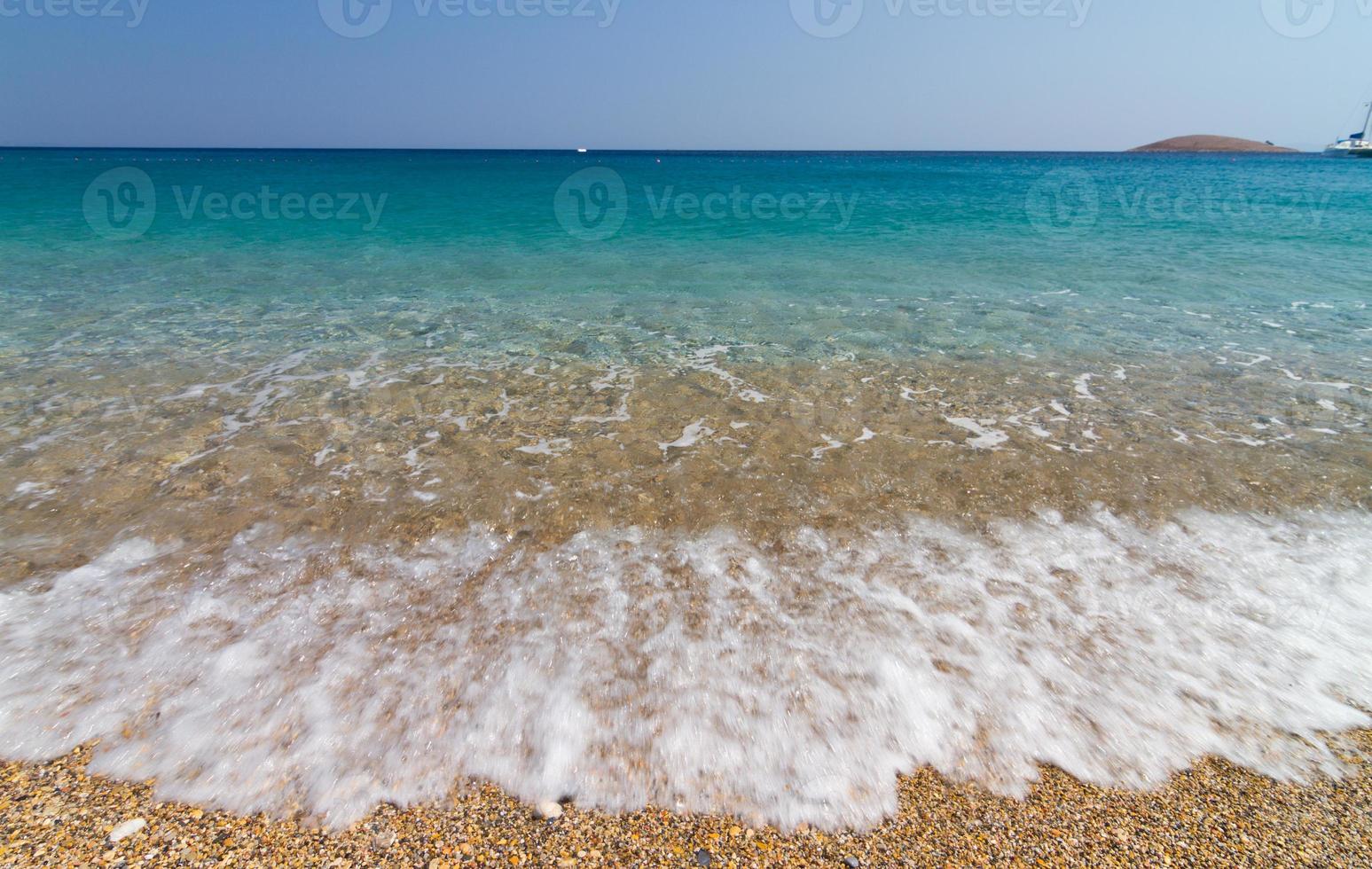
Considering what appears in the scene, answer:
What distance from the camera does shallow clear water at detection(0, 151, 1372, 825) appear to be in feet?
9.76

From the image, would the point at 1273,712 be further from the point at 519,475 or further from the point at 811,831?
the point at 519,475

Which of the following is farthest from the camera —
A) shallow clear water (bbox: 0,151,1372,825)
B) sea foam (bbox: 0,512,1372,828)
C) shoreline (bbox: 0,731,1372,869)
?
shallow clear water (bbox: 0,151,1372,825)

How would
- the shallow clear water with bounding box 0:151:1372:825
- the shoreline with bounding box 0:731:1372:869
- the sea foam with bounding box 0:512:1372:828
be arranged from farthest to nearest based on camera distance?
the shallow clear water with bounding box 0:151:1372:825
the sea foam with bounding box 0:512:1372:828
the shoreline with bounding box 0:731:1372:869

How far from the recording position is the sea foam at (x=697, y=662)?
9.30 feet

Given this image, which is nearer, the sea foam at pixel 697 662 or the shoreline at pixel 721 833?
the shoreline at pixel 721 833

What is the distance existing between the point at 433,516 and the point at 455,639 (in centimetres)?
144

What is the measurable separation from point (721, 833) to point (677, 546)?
6.93ft

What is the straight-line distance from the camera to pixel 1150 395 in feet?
23.7

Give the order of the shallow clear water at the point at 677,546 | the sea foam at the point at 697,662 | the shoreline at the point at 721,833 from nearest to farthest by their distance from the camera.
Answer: the shoreline at the point at 721,833, the sea foam at the point at 697,662, the shallow clear water at the point at 677,546

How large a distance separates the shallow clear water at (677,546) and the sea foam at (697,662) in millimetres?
21

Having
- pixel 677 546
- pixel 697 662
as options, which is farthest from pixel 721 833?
pixel 677 546

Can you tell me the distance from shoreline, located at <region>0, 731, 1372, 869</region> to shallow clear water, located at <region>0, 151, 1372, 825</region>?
0.12 m

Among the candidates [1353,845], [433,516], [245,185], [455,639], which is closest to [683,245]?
[433,516]

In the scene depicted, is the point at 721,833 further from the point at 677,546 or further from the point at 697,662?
the point at 677,546
